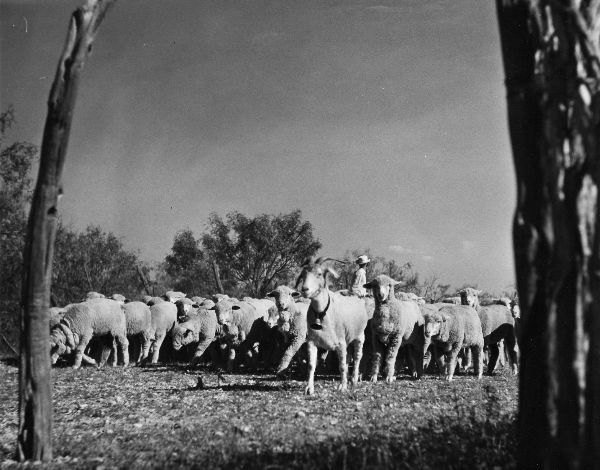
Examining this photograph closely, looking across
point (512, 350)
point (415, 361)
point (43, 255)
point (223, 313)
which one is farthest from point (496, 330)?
point (43, 255)

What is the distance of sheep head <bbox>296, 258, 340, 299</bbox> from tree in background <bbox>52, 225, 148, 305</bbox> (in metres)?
30.6

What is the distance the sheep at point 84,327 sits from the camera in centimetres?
1783

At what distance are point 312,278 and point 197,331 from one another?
342 inches

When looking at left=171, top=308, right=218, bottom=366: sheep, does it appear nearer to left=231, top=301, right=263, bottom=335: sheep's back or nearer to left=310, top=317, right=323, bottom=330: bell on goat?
left=231, top=301, right=263, bottom=335: sheep's back

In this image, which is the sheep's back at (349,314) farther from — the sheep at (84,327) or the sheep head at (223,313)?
the sheep at (84,327)

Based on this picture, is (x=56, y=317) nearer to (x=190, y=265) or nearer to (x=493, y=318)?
(x=493, y=318)

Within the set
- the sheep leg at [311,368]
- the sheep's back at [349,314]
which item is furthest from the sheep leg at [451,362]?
the sheep leg at [311,368]

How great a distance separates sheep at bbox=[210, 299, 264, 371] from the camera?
691 inches

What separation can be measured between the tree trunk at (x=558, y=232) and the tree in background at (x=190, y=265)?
50087mm

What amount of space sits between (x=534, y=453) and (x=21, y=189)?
3212 cm

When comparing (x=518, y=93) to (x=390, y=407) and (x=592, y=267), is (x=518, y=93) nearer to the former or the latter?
(x=592, y=267)

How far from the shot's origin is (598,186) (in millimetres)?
4059

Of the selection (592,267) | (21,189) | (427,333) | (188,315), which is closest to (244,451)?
(592,267)

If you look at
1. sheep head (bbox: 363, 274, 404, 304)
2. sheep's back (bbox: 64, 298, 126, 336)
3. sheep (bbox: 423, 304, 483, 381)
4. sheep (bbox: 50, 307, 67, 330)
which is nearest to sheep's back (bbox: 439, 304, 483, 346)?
sheep (bbox: 423, 304, 483, 381)
